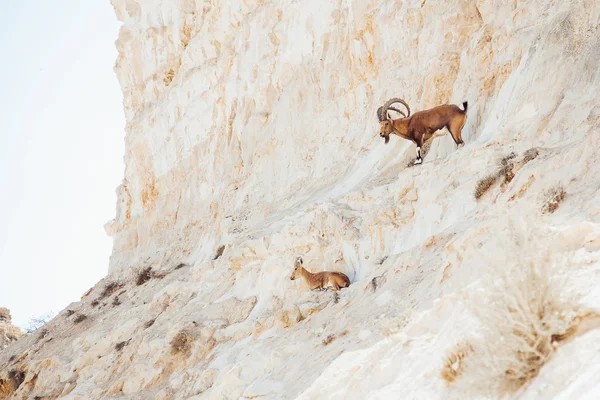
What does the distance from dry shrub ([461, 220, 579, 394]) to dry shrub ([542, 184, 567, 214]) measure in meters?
2.92

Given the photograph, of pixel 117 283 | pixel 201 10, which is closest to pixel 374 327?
pixel 117 283

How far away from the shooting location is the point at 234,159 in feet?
68.5

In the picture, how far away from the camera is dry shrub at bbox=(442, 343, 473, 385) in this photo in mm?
4535

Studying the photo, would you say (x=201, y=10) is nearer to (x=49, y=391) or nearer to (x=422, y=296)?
(x=49, y=391)

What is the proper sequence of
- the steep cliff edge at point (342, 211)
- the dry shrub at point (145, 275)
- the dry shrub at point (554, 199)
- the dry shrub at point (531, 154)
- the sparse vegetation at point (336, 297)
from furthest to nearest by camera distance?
1. the dry shrub at point (145, 275)
2. the sparse vegetation at point (336, 297)
3. the dry shrub at point (531, 154)
4. the dry shrub at point (554, 199)
5. the steep cliff edge at point (342, 211)

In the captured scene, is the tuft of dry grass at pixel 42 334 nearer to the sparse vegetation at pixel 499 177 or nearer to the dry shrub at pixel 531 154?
the sparse vegetation at pixel 499 177

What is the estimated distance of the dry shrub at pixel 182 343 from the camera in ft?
37.9

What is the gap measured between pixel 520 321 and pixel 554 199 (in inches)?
139

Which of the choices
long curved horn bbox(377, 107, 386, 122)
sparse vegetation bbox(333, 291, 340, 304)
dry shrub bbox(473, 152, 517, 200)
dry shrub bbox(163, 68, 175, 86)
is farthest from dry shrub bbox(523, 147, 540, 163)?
dry shrub bbox(163, 68, 175, 86)

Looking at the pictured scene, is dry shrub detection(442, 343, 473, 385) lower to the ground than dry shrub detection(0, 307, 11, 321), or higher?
lower

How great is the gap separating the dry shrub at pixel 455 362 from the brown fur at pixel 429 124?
7.48 metres

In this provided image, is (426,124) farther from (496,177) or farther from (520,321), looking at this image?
(520,321)

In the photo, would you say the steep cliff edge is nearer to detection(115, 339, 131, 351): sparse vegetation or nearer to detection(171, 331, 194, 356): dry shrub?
detection(171, 331, 194, 356): dry shrub

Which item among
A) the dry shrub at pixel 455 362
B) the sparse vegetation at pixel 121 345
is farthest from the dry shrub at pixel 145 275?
the dry shrub at pixel 455 362
